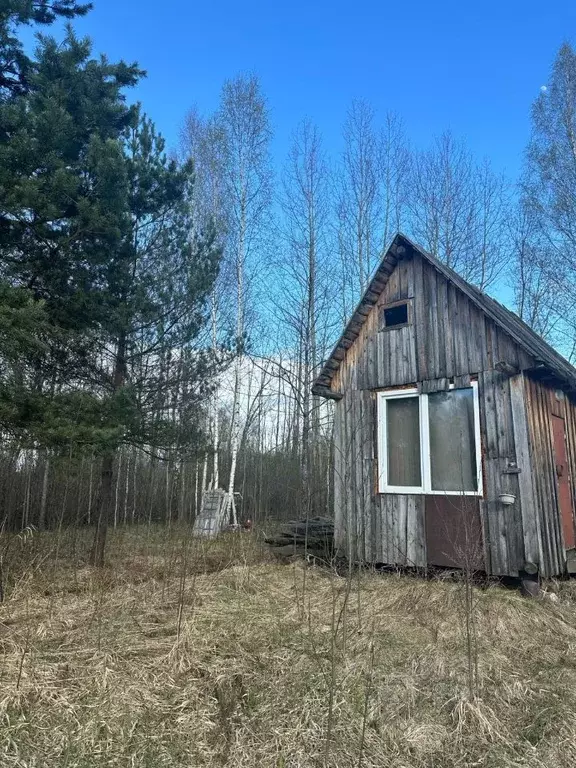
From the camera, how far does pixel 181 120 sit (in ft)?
59.1

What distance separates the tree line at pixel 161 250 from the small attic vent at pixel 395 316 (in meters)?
3.44

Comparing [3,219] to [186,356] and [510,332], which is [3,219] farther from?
[510,332]

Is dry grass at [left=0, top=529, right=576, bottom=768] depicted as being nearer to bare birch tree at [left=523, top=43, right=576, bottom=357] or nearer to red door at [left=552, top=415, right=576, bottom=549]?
red door at [left=552, top=415, right=576, bottom=549]

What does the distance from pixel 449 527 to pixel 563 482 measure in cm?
184

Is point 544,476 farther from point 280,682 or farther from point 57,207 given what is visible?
point 57,207

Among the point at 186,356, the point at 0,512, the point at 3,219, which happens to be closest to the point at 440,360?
the point at 186,356

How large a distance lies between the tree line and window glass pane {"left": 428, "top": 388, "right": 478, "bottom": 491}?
134 inches

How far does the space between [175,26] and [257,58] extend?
7.39 metres

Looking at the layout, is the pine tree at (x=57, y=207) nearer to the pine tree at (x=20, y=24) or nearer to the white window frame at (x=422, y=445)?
the pine tree at (x=20, y=24)

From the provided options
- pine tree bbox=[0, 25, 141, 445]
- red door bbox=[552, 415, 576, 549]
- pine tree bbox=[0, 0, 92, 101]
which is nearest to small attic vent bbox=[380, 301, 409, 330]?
red door bbox=[552, 415, 576, 549]

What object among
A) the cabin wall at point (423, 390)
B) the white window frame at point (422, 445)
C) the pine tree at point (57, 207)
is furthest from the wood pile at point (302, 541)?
the pine tree at point (57, 207)

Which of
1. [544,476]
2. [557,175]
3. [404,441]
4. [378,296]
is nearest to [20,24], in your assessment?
[378,296]

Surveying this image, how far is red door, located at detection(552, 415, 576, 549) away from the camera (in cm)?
677

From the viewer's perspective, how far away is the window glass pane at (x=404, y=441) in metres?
7.00
